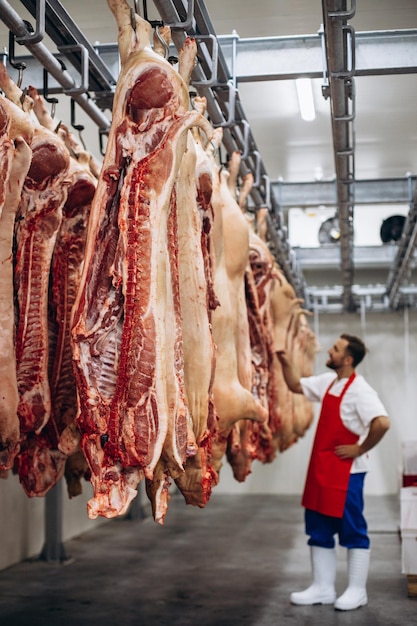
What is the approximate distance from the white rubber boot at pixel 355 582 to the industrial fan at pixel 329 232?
744cm

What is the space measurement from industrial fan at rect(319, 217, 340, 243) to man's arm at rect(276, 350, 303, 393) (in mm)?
5898

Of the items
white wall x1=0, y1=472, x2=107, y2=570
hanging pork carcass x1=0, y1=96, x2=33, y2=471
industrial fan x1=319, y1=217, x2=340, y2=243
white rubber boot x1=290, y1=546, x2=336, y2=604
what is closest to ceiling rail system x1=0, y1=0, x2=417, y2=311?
hanging pork carcass x1=0, y1=96, x2=33, y2=471

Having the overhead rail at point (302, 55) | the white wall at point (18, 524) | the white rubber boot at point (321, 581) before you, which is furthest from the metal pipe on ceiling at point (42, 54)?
the white wall at point (18, 524)

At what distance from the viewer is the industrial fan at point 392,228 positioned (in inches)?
510

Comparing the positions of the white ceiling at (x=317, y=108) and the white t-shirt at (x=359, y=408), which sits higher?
the white ceiling at (x=317, y=108)

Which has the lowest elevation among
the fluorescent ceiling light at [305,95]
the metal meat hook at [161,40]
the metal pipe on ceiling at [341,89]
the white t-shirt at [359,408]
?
the white t-shirt at [359,408]

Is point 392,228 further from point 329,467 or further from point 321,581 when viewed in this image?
point 321,581

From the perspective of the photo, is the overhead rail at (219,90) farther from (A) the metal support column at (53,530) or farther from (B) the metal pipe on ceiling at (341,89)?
(A) the metal support column at (53,530)

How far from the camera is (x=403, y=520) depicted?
7387 millimetres

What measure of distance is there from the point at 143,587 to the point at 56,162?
4949mm

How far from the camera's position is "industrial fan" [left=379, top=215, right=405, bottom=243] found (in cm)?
1295

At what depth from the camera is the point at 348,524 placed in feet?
23.2

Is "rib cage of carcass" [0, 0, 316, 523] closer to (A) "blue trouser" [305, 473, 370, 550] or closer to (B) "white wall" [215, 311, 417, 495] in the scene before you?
(A) "blue trouser" [305, 473, 370, 550]

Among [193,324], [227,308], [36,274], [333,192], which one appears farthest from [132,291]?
[333,192]
